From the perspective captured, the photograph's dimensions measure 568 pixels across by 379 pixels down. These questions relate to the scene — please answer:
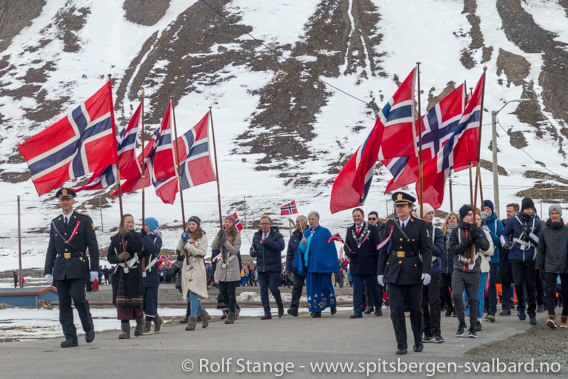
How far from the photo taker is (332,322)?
14336 mm

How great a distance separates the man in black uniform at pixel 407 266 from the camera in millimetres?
9656

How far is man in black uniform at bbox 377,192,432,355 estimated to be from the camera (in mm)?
9656

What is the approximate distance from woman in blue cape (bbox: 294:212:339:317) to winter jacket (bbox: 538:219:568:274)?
→ 448 cm

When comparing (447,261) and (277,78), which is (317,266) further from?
(277,78)

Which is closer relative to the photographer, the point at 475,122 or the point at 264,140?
the point at 475,122

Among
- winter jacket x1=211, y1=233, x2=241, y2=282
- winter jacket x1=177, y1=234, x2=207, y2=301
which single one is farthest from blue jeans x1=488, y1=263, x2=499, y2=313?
winter jacket x1=177, y1=234, x2=207, y2=301

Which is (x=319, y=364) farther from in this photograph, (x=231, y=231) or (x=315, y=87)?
(x=315, y=87)

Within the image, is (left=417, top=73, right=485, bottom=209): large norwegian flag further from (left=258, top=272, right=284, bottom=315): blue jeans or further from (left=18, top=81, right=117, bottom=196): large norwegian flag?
(left=18, top=81, right=117, bottom=196): large norwegian flag

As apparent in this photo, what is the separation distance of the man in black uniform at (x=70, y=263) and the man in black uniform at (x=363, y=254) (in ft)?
19.7

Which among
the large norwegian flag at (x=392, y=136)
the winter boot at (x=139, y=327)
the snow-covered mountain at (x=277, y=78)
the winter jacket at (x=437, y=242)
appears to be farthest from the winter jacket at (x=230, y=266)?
the snow-covered mountain at (x=277, y=78)

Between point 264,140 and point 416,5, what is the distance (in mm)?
56148

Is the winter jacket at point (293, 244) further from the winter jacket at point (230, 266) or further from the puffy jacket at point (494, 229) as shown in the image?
the puffy jacket at point (494, 229)

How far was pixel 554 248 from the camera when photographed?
1262 centimetres

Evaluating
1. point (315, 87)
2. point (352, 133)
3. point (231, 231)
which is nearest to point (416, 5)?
point (315, 87)
